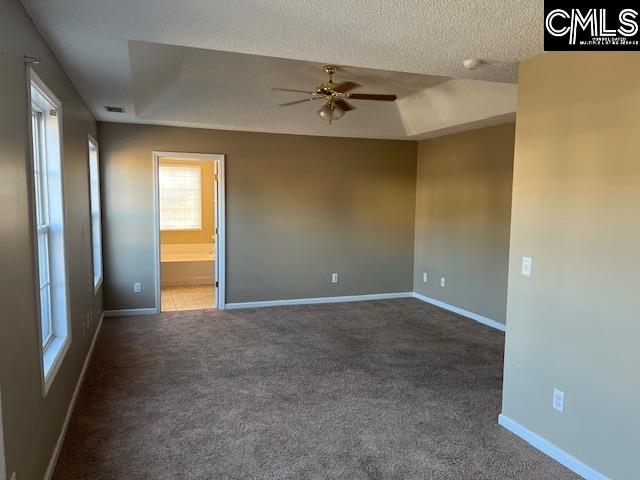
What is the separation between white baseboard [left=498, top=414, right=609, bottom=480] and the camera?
8.32 ft

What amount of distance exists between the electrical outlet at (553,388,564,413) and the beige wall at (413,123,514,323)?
2.68m

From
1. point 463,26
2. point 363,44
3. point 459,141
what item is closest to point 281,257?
point 459,141

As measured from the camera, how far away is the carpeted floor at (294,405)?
8.63 ft

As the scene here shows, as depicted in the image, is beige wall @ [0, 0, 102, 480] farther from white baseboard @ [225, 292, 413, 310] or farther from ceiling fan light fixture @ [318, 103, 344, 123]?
white baseboard @ [225, 292, 413, 310]

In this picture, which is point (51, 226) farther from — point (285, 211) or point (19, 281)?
point (285, 211)

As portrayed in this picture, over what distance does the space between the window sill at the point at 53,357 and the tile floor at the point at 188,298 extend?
3.19 m

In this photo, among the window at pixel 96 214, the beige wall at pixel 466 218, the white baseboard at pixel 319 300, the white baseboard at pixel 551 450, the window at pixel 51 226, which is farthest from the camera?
the white baseboard at pixel 319 300

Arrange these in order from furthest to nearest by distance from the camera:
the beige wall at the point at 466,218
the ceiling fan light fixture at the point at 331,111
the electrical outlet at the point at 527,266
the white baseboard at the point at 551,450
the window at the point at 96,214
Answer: the beige wall at the point at 466,218 < the window at the point at 96,214 < the ceiling fan light fixture at the point at 331,111 < the electrical outlet at the point at 527,266 < the white baseboard at the point at 551,450

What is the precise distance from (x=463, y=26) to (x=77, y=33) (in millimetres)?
2031

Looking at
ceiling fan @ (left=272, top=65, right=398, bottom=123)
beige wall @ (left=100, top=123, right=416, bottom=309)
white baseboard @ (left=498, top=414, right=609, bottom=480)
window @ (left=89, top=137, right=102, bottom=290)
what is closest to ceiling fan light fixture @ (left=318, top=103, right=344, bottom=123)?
ceiling fan @ (left=272, top=65, right=398, bottom=123)

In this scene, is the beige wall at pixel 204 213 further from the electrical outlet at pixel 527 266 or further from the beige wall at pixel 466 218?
the electrical outlet at pixel 527 266

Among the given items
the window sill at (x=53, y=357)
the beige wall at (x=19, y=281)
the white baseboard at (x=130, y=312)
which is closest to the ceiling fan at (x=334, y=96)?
the beige wall at (x=19, y=281)

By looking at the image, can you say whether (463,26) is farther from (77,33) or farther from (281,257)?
(281,257)

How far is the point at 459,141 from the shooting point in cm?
604
